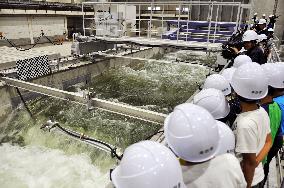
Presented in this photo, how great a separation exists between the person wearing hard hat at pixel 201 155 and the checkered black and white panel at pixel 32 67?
20.4ft

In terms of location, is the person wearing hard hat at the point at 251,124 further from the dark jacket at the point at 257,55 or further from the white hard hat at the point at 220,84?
the dark jacket at the point at 257,55

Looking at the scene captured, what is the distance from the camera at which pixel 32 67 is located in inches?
269

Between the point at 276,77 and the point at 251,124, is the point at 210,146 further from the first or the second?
the point at 276,77

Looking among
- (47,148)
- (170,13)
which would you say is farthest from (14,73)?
(170,13)

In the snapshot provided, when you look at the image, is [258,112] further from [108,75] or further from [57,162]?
[108,75]

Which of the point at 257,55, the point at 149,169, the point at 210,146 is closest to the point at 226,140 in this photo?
the point at 210,146

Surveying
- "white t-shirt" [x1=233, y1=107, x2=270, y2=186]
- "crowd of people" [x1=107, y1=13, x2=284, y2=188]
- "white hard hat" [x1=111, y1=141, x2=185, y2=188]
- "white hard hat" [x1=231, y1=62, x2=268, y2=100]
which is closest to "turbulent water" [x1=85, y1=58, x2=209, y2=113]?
"crowd of people" [x1=107, y1=13, x2=284, y2=188]

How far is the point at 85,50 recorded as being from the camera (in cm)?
883

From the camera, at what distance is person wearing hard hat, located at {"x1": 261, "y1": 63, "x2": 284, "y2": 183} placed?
7.25ft

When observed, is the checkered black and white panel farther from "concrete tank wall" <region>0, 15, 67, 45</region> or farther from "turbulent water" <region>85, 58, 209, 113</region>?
"concrete tank wall" <region>0, 15, 67, 45</region>

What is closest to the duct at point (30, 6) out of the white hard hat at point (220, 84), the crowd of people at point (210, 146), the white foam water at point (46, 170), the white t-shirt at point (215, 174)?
the white foam water at point (46, 170)

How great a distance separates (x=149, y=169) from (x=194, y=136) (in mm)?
382

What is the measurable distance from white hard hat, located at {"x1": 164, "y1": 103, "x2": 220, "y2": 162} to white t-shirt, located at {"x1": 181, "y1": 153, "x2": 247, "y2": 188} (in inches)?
2.2

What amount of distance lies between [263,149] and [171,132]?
1.01m
